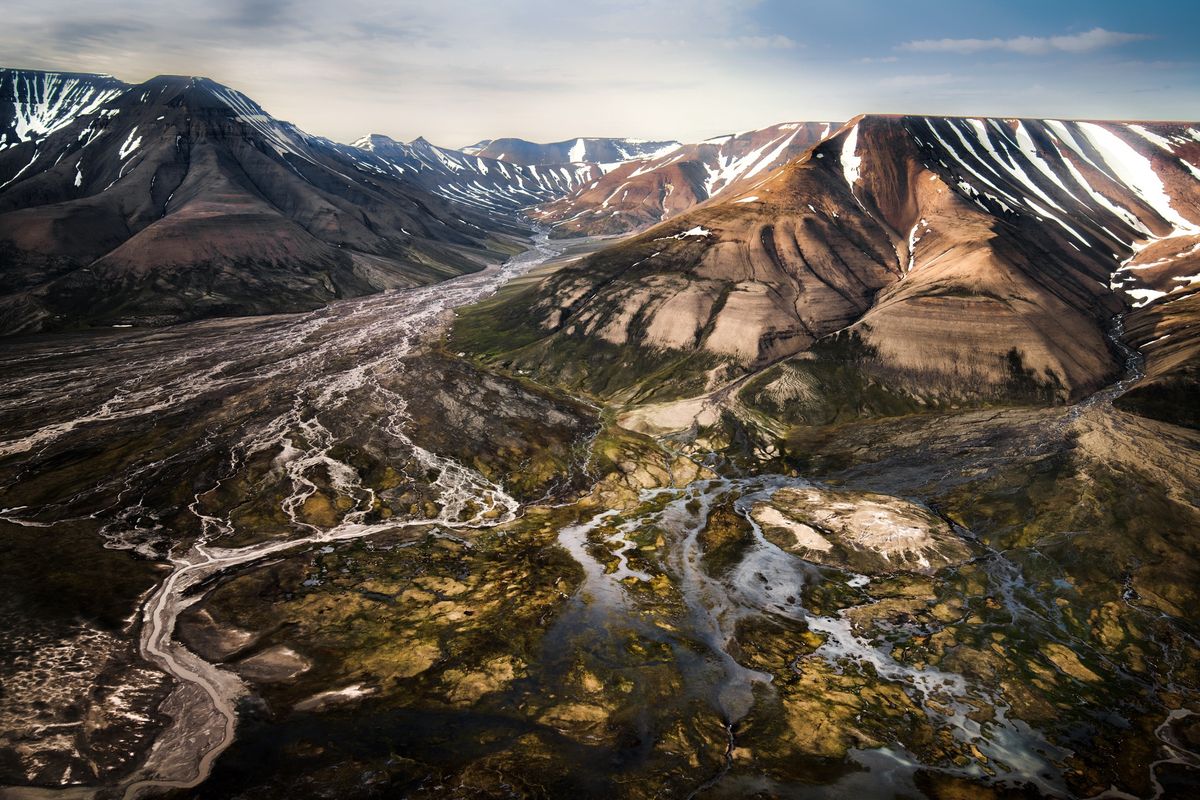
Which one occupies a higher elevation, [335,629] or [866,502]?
[866,502]

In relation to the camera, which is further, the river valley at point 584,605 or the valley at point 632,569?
the valley at point 632,569

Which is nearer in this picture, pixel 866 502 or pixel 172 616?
pixel 172 616

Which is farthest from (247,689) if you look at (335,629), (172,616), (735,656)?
(735,656)

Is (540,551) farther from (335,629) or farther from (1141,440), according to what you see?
(1141,440)

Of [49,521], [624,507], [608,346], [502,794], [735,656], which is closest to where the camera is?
[502,794]

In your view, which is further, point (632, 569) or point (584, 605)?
point (632, 569)

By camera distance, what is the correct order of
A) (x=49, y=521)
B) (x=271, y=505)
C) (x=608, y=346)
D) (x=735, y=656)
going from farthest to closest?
(x=608, y=346)
(x=271, y=505)
(x=49, y=521)
(x=735, y=656)

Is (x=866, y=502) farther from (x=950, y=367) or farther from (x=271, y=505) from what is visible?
(x=271, y=505)

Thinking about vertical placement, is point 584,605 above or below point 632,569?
below

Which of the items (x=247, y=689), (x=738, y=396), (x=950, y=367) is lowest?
(x=247, y=689)

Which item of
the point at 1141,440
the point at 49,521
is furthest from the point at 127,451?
the point at 1141,440

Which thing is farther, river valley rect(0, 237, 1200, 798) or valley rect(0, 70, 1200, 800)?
valley rect(0, 70, 1200, 800)
